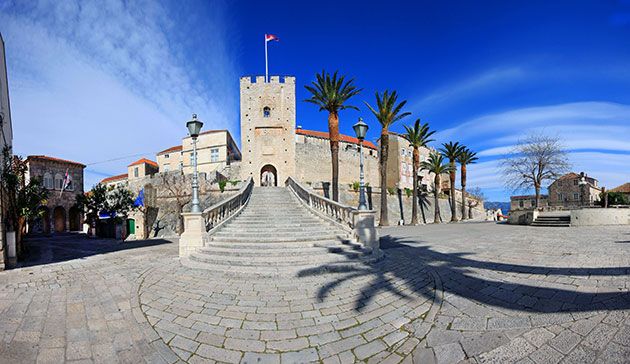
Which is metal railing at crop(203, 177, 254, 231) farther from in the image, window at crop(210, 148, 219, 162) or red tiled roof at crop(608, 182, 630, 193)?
red tiled roof at crop(608, 182, 630, 193)

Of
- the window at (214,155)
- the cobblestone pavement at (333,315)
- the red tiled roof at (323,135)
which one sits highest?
the red tiled roof at (323,135)

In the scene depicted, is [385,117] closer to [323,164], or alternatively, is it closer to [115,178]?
[323,164]

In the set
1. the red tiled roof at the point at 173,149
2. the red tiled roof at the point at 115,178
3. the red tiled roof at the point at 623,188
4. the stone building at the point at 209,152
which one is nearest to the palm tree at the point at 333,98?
the stone building at the point at 209,152

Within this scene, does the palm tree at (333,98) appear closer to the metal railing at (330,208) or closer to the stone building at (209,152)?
the metal railing at (330,208)

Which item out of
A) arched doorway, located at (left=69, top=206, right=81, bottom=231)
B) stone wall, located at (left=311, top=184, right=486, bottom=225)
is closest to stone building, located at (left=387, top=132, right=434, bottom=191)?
stone wall, located at (left=311, top=184, right=486, bottom=225)

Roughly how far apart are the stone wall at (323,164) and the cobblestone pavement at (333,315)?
86.9ft

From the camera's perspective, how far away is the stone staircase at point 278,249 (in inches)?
258

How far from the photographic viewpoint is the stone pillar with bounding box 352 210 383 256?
8164mm

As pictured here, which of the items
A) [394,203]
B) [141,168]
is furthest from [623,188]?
[141,168]

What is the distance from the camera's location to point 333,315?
4043 mm

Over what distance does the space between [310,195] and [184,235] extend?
756cm

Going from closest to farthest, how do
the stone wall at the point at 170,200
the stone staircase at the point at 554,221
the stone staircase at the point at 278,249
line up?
the stone staircase at the point at 278,249 → the stone staircase at the point at 554,221 → the stone wall at the point at 170,200

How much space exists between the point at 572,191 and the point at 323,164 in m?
52.6

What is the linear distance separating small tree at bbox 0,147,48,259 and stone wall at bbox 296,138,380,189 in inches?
906
